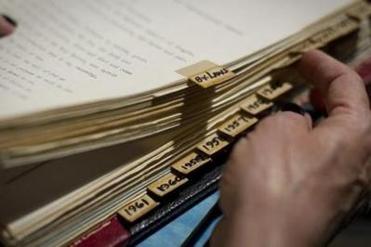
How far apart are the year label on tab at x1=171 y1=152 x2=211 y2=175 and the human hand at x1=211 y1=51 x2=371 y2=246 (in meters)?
0.07

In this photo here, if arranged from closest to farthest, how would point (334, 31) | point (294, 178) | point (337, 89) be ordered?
point (294, 178) → point (337, 89) → point (334, 31)

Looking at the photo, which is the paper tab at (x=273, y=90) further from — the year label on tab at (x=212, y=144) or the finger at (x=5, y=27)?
the finger at (x=5, y=27)

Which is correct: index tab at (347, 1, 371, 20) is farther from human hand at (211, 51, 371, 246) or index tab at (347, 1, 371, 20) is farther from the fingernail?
the fingernail

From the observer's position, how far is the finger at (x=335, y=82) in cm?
60

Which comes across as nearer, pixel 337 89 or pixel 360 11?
pixel 337 89

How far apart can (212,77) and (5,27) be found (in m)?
0.26

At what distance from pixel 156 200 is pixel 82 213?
84 mm

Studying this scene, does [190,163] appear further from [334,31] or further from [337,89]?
[334,31]

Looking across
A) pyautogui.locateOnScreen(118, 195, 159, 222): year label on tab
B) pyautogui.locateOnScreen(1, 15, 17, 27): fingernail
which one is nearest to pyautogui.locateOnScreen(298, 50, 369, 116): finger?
pyautogui.locateOnScreen(118, 195, 159, 222): year label on tab

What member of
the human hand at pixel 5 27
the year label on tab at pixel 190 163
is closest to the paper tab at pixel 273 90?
the year label on tab at pixel 190 163

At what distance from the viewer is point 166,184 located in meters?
0.60

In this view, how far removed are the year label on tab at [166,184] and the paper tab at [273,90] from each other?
0.16m

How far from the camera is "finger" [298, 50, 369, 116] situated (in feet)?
1.97

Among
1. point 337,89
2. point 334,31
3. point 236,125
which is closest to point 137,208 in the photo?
point 236,125
